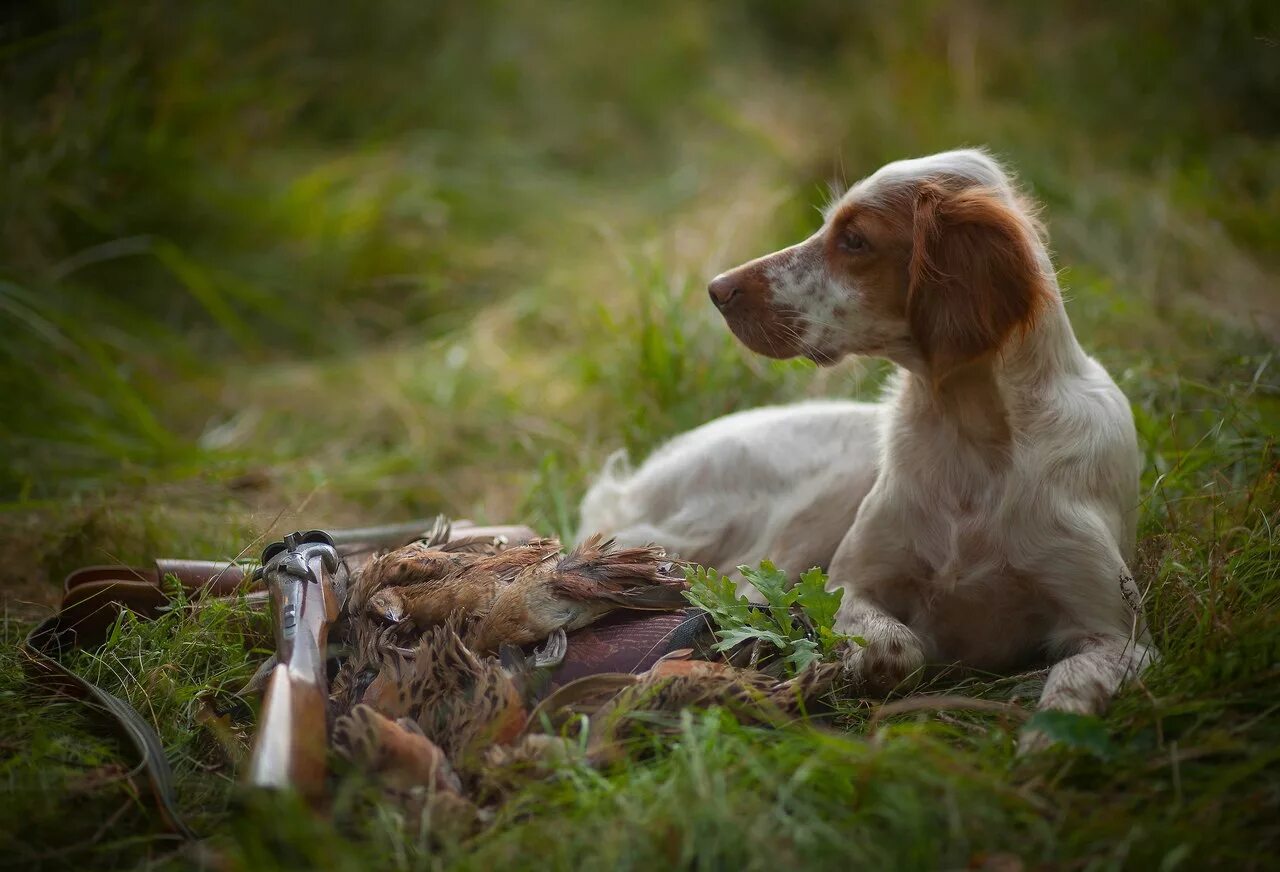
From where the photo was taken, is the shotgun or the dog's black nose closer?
the shotgun

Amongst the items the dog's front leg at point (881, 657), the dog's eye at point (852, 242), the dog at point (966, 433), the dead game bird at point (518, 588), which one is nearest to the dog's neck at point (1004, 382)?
the dog at point (966, 433)

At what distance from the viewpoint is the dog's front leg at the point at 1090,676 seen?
184 cm

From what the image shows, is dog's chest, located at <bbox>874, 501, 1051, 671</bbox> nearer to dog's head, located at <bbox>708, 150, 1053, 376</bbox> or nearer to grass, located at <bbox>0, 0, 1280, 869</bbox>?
grass, located at <bbox>0, 0, 1280, 869</bbox>

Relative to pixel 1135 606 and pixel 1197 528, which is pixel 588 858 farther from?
pixel 1197 528

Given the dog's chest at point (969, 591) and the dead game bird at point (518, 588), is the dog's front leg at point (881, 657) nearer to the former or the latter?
the dog's chest at point (969, 591)

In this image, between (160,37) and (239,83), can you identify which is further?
(239,83)

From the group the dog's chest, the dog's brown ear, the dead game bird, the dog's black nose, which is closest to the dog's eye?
the dog's brown ear

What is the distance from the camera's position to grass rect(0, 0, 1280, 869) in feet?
5.32

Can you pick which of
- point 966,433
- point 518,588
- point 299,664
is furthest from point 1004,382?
point 299,664

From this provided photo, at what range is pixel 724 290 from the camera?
8.02 ft

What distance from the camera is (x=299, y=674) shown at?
1.75m

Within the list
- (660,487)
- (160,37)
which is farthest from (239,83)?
(660,487)

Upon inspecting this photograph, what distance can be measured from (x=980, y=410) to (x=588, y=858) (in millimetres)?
1227

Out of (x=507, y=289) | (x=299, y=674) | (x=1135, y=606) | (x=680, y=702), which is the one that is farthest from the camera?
(x=507, y=289)
